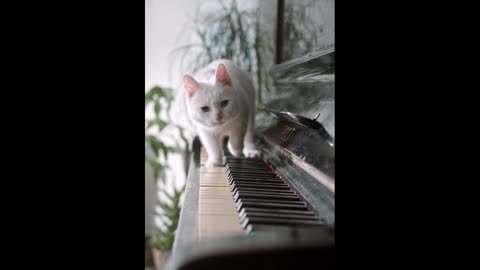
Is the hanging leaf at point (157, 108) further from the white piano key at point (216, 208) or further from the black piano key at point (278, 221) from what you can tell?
the black piano key at point (278, 221)

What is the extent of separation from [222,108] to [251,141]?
11 cm

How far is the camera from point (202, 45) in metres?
0.91

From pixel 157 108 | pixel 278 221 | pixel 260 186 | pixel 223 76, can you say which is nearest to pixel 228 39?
pixel 223 76

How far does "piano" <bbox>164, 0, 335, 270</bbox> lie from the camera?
659 millimetres

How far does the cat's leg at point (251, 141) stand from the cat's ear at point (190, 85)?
17 cm

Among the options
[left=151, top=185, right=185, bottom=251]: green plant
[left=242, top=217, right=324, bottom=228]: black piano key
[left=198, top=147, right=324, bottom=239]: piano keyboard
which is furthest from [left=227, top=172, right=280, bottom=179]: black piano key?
[left=242, top=217, right=324, bottom=228]: black piano key

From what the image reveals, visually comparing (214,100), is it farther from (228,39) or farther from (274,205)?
(274,205)

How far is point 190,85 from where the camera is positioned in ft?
3.02

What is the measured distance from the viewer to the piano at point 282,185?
66 cm
